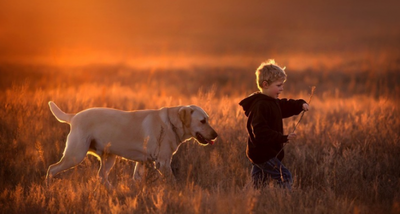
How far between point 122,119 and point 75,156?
0.77 m

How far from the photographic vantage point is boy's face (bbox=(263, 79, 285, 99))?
239 inches

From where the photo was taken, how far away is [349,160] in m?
7.41

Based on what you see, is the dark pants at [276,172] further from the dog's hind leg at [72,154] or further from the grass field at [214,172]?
the dog's hind leg at [72,154]

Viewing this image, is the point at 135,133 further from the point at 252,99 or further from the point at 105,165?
the point at 252,99

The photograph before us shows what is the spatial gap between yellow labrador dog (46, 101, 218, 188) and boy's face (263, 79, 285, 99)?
1.01 meters

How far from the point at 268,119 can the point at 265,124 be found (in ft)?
0.44

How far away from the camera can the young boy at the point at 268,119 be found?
5906 millimetres

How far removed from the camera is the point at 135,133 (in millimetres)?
6730

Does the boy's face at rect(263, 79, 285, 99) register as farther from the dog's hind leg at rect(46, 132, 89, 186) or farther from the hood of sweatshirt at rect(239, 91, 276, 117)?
the dog's hind leg at rect(46, 132, 89, 186)

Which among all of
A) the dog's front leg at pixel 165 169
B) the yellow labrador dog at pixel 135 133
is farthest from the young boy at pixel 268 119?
the dog's front leg at pixel 165 169

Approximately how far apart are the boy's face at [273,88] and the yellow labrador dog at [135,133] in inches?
39.8

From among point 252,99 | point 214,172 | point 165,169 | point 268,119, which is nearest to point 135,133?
point 165,169

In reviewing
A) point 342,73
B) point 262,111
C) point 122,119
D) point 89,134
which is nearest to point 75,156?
point 89,134

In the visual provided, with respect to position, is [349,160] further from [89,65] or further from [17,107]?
[89,65]
